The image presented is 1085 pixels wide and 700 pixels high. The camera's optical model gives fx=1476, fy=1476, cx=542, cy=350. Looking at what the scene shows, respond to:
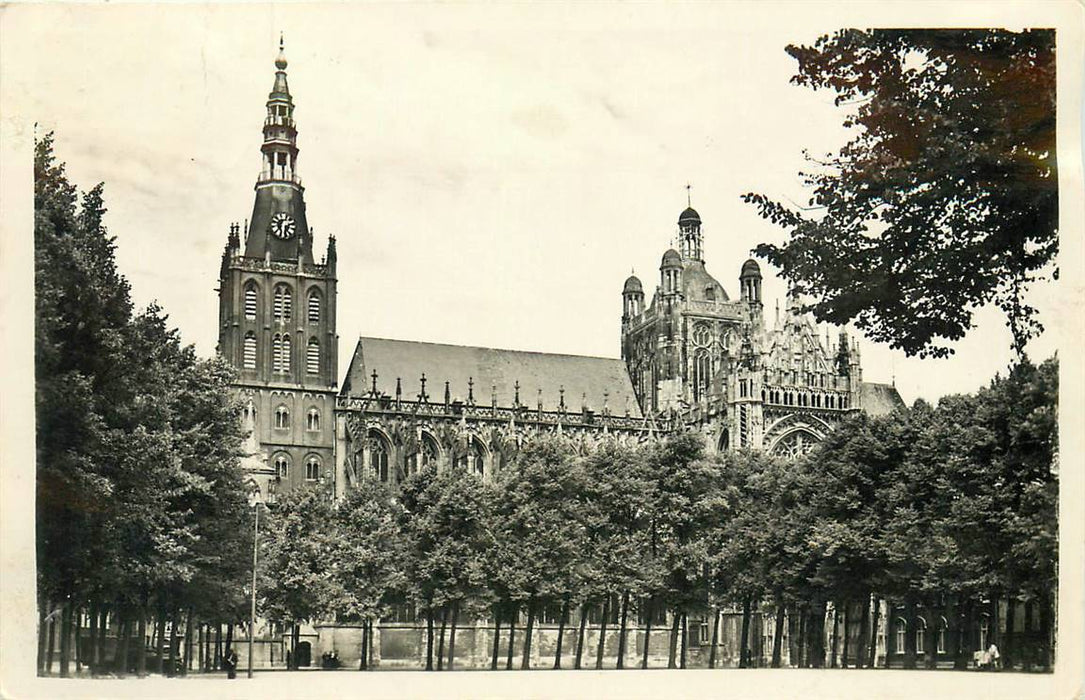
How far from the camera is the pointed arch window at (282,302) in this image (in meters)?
91.3

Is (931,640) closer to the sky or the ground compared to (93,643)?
closer to the ground

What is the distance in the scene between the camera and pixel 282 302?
301 feet

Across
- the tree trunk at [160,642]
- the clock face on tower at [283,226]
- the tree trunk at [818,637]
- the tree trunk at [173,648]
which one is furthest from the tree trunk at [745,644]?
the clock face on tower at [283,226]

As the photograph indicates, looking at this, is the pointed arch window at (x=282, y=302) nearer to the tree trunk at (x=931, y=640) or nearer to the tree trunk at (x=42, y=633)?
the tree trunk at (x=931, y=640)

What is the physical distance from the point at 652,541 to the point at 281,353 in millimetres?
39254

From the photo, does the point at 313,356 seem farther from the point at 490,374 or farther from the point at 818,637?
the point at 818,637

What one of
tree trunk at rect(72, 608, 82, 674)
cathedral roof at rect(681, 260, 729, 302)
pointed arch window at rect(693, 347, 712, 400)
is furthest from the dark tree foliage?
pointed arch window at rect(693, 347, 712, 400)

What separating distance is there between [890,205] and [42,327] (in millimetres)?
17563

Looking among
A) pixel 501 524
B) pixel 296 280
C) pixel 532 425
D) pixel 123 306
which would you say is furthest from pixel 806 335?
pixel 123 306

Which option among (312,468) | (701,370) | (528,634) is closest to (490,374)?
(701,370)

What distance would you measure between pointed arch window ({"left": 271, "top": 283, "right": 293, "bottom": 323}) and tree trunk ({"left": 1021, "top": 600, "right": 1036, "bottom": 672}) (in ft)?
209

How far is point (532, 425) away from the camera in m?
107

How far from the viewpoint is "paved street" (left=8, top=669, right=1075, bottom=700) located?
30.3 m

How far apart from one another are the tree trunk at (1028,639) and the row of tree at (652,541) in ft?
38.7
